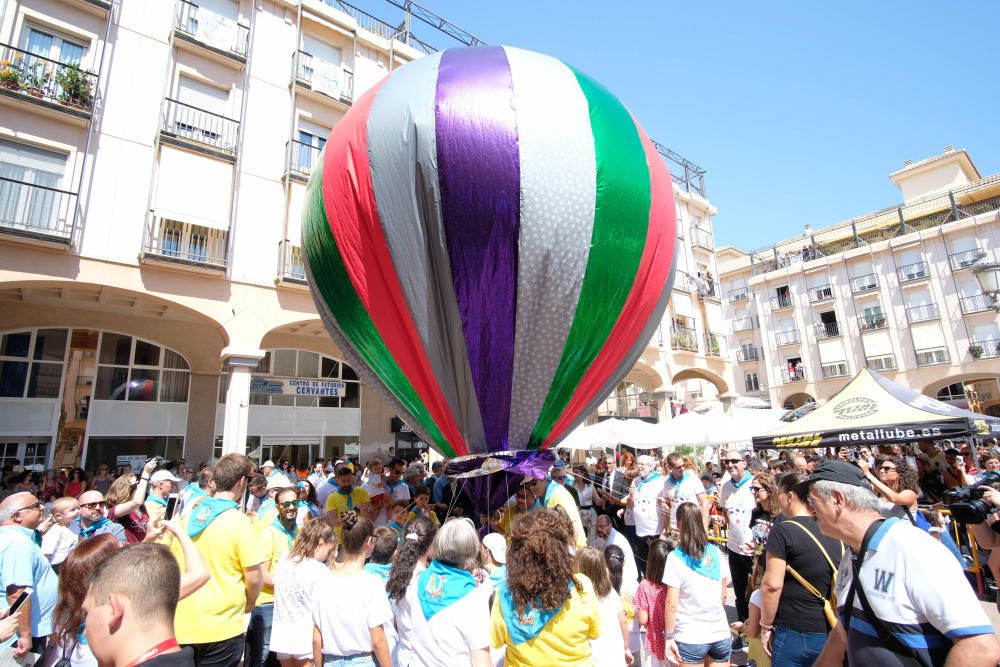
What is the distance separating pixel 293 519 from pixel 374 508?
1868 millimetres

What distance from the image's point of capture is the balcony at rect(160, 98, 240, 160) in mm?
10984

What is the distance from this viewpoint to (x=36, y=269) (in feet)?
29.8

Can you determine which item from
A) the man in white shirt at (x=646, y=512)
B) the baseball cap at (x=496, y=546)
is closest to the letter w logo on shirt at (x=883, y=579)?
the baseball cap at (x=496, y=546)

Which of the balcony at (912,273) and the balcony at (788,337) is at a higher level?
the balcony at (912,273)

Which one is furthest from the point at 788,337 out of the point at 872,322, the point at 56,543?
the point at 56,543

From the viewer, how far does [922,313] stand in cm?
2627

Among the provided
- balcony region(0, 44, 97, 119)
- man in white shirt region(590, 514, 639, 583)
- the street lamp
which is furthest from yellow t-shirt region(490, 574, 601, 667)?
the street lamp

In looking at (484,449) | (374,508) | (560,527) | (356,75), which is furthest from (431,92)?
(356,75)

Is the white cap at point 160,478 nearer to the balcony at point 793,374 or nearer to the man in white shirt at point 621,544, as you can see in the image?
the man in white shirt at point 621,544

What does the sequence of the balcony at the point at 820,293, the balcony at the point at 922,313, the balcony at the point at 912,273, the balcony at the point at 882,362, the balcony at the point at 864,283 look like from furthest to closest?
the balcony at the point at 820,293 → the balcony at the point at 864,283 → the balcony at the point at 882,362 → the balcony at the point at 912,273 → the balcony at the point at 922,313

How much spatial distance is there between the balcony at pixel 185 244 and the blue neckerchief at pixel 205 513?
8.51 metres

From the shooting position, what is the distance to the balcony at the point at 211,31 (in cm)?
1156

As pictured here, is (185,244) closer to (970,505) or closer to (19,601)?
(19,601)

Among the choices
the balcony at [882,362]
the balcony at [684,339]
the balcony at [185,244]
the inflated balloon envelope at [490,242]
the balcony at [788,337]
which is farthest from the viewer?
the balcony at [788,337]
